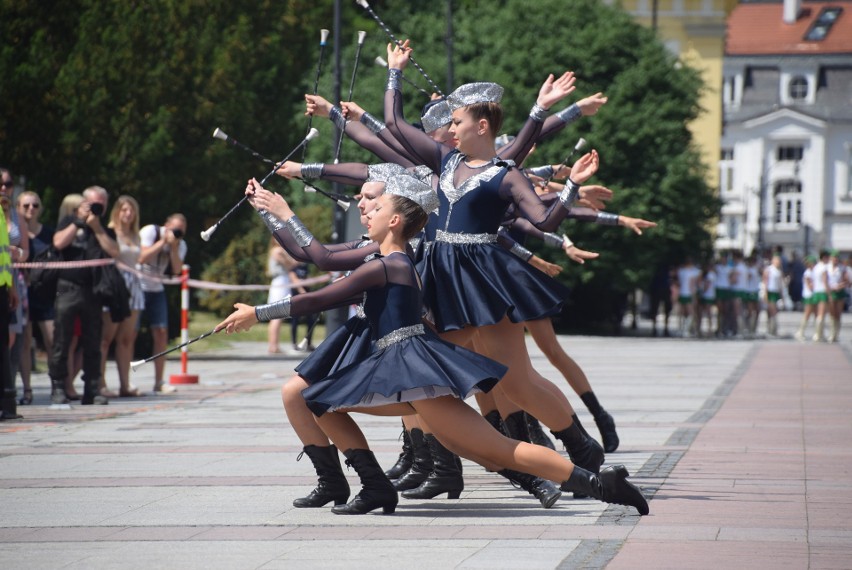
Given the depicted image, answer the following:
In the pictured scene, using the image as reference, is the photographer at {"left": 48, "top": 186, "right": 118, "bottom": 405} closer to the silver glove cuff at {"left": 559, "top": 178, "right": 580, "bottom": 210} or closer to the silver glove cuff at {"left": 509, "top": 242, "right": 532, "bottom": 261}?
the silver glove cuff at {"left": 509, "top": 242, "right": 532, "bottom": 261}

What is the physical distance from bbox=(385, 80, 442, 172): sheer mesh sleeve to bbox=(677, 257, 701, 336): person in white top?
2431 cm

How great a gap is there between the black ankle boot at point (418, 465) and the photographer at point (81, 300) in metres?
5.94

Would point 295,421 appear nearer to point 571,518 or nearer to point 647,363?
point 571,518

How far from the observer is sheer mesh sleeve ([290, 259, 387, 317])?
22.0 ft

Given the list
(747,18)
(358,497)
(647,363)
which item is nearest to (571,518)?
(358,497)

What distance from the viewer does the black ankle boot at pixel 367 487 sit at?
7.01 metres

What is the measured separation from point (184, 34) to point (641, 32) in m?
15.4

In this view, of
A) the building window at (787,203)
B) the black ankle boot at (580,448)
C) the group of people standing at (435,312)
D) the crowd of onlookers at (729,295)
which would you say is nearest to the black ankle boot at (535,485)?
the group of people standing at (435,312)

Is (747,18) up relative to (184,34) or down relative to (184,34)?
up

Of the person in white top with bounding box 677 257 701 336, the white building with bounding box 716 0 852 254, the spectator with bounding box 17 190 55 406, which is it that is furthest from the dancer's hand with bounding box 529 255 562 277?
the white building with bounding box 716 0 852 254

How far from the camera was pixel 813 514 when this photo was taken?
7059 millimetres

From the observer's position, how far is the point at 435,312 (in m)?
7.41

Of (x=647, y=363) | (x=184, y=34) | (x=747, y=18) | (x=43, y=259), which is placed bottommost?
(x=647, y=363)

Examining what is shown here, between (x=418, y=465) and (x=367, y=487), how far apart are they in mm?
889
